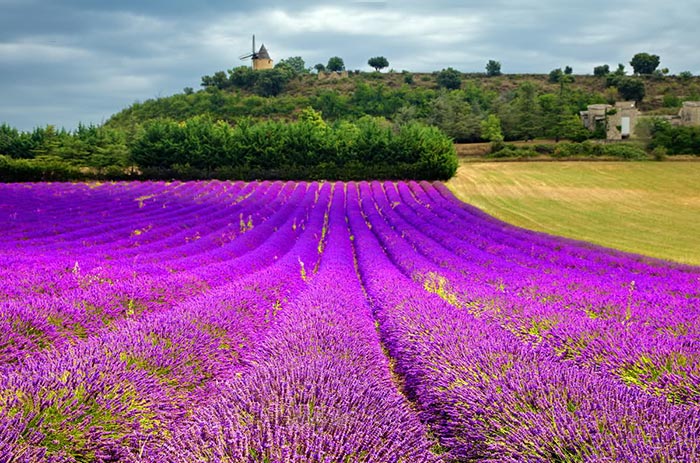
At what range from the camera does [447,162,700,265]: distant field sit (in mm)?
20297

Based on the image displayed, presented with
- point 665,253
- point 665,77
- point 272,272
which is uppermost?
point 665,77

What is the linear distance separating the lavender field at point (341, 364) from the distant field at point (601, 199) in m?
9.72

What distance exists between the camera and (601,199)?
1266 inches

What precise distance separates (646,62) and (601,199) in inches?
4566

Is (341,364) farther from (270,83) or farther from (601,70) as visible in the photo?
(601,70)

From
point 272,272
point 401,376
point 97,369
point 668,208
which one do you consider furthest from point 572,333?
point 668,208

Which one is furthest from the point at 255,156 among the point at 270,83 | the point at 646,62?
the point at 646,62

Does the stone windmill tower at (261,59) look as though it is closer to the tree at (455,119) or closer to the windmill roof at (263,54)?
the windmill roof at (263,54)

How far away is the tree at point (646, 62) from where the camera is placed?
124 m

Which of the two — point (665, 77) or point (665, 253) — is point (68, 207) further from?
point (665, 77)

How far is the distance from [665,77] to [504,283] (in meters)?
125

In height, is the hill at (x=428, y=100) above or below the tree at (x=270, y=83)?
below

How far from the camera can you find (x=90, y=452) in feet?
9.48

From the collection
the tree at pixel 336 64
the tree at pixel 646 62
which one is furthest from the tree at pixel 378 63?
the tree at pixel 646 62
